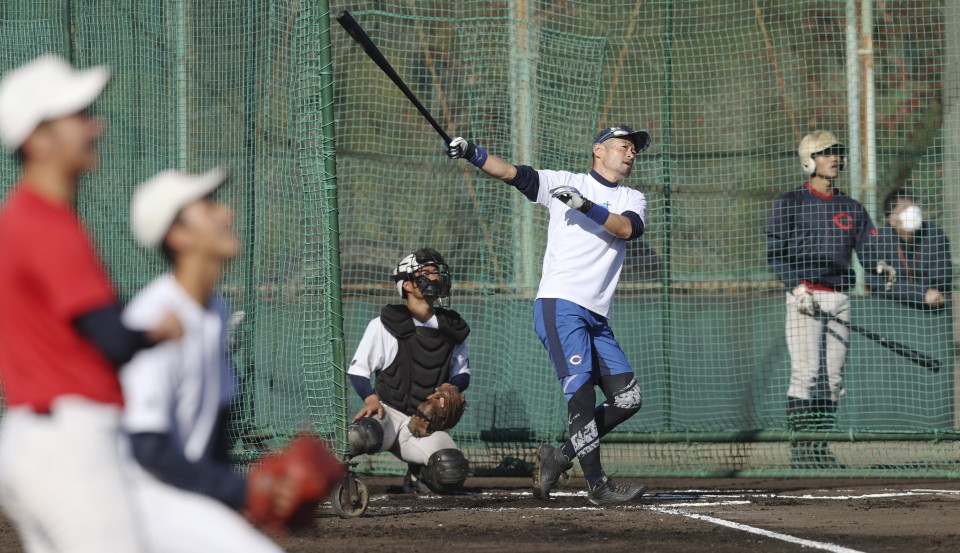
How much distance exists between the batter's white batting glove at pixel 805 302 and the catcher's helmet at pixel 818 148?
89 centimetres

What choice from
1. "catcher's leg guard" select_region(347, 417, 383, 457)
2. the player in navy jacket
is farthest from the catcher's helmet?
"catcher's leg guard" select_region(347, 417, 383, 457)

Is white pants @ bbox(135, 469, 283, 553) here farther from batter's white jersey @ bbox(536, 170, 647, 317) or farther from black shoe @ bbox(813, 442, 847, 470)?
black shoe @ bbox(813, 442, 847, 470)

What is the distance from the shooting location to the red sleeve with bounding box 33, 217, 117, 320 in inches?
122

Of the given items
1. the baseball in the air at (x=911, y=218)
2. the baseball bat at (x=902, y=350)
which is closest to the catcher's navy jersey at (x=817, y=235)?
the baseball in the air at (x=911, y=218)

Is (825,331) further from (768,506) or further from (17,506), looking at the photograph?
(17,506)

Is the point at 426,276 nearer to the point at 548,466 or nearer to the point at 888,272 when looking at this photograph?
the point at 548,466

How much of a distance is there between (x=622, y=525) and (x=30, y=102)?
434 cm

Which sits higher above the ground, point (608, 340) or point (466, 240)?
A: point (466, 240)

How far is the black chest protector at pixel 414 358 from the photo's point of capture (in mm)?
8836

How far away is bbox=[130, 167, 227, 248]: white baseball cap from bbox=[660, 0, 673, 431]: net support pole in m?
6.97

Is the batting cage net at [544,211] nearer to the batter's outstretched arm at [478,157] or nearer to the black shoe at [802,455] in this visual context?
the black shoe at [802,455]

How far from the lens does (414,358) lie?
8.85 metres

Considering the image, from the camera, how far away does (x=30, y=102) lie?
3.34m

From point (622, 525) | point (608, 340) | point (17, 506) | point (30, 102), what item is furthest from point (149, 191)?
point (608, 340)
